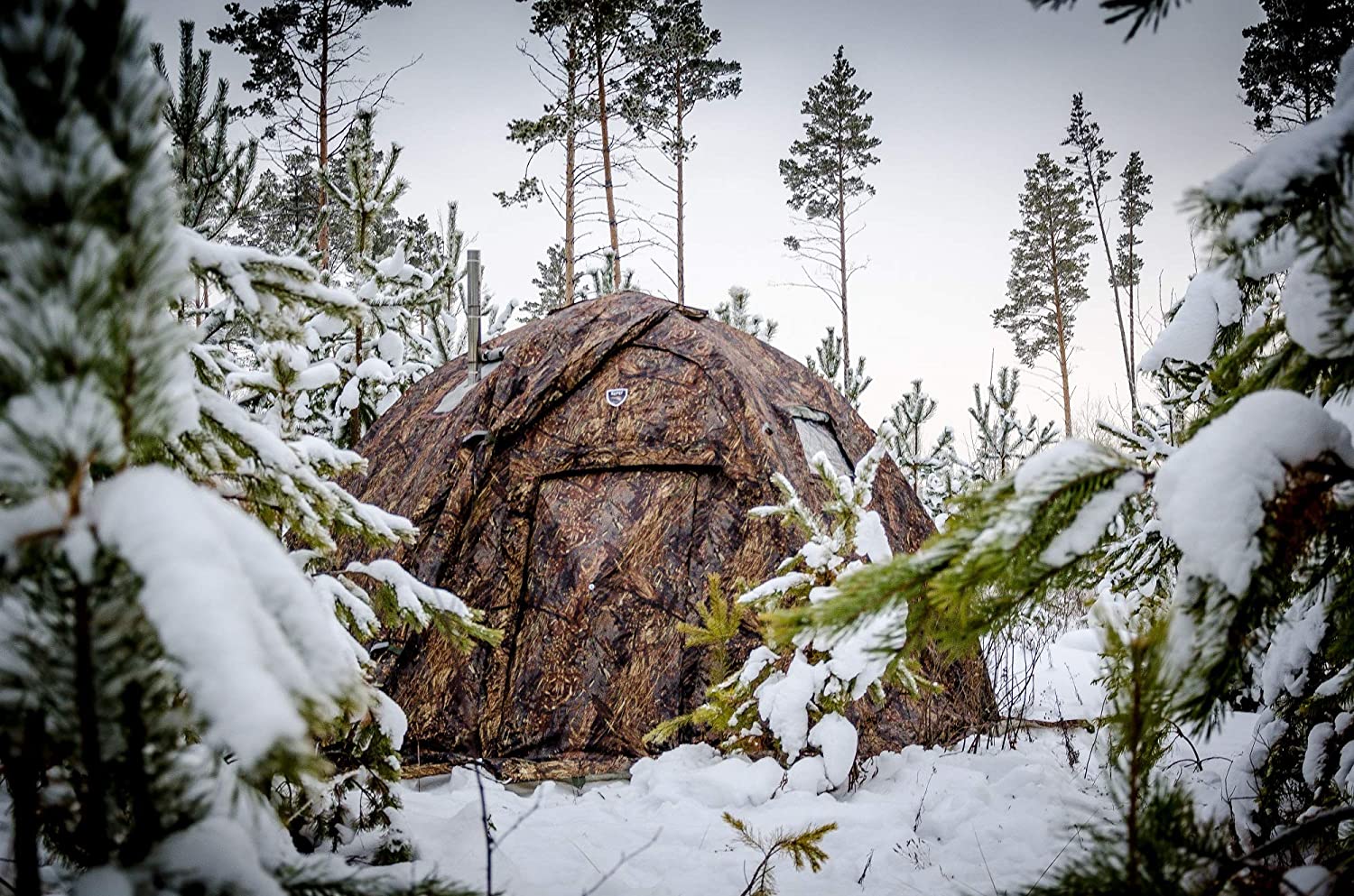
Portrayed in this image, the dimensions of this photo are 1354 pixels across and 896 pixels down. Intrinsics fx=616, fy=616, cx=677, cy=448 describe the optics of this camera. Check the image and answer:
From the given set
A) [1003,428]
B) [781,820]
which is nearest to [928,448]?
[1003,428]

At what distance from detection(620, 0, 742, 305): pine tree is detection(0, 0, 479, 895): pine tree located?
1122 cm

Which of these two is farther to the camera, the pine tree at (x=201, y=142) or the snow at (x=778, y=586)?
the pine tree at (x=201, y=142)

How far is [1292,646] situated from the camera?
1828 millimetres

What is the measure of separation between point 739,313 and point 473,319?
7703mm

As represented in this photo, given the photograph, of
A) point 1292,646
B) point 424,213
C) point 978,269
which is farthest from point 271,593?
point 978,269

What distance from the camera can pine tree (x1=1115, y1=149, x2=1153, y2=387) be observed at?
16719 mm

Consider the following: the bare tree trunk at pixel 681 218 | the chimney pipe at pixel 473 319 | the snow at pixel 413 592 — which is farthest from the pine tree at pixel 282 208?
the snow at pixel 413 592

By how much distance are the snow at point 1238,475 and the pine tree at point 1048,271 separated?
1905cm

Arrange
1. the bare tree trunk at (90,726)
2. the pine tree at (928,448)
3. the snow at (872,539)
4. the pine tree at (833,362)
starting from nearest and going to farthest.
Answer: the bare tree trunk at (90,726)
the snow at (872,539)
the pine tree at (928,448)
the pine tree at (833,362)

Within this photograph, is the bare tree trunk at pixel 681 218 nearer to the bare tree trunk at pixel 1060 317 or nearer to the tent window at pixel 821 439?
the tent window at pixel 821 439

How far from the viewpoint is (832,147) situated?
17531 millimetres

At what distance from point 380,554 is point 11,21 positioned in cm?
401

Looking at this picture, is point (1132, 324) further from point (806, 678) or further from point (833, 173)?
point (806, 678)

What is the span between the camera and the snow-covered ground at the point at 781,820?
2.10 metres
